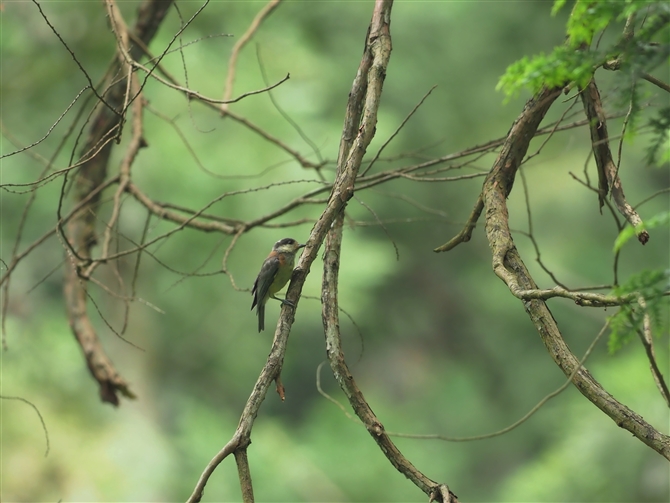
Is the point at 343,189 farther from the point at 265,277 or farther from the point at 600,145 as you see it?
the point at 265,277

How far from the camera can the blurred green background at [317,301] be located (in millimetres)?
7523

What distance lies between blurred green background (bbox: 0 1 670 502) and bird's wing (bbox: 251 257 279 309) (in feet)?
8.39

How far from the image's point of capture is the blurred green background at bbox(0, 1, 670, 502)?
752cm

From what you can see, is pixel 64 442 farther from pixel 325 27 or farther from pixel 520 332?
pixel 520 332

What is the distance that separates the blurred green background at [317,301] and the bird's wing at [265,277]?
2557 millimetres

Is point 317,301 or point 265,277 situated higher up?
point 317,301

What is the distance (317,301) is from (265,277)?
7.15 m

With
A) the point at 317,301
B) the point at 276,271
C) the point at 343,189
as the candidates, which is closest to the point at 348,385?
the point at 343,189

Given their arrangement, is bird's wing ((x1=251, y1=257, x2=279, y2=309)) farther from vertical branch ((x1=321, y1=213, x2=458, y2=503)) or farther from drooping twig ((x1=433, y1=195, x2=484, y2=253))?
drooping twig ((x1=433, y1=195, x2=484, y2=253))

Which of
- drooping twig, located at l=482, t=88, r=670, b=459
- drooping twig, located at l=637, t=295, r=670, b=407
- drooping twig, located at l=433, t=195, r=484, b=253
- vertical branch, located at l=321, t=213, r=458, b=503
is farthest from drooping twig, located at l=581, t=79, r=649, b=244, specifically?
vertical branch, located at l=321, t=213, r=458, b=503

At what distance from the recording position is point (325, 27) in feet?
38.1

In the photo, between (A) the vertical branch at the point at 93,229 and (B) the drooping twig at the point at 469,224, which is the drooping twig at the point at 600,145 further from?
(A) the vertical branch at the point at 93,229

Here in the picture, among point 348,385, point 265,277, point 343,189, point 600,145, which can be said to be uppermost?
point 265,277

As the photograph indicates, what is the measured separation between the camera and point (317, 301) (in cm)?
1070
